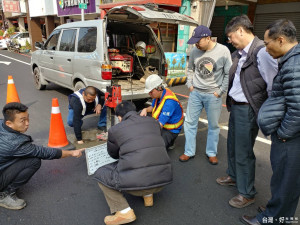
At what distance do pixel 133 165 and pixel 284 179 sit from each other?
122 cm

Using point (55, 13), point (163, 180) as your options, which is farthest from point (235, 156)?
point (55, 13)

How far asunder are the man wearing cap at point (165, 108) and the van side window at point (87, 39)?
2.12 m

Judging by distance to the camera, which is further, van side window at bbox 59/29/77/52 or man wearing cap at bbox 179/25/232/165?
van side window at bbox 59/29/77/52

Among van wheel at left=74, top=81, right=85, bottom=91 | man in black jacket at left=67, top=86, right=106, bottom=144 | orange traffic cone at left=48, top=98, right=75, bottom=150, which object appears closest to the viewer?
orange traffic cone at left=48, top=98, right=75, bottom=150

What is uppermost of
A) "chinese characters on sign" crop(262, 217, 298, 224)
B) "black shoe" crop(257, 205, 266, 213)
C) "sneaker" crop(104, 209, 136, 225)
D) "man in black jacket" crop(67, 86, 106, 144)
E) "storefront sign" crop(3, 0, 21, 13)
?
"storefront sign" crop(3, 0, 21, 13)

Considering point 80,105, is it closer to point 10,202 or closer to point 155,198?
point 10,202

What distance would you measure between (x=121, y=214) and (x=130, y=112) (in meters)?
0.94

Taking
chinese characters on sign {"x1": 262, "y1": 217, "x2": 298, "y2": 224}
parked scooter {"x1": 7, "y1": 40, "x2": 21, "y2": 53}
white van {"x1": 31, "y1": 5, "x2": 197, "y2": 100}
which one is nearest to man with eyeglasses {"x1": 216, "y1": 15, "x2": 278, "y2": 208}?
chinese characters on sign {"x1": 262, "y1": 217, "x2": 298, "y2": 224}

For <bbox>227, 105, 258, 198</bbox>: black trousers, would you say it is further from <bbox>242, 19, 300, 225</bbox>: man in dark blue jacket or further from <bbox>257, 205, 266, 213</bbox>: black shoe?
<bbox>242, 19, 300, 225</bbox>: man in dark blue jacket

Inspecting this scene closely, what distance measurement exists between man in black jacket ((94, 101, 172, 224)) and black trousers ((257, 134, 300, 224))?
887mm

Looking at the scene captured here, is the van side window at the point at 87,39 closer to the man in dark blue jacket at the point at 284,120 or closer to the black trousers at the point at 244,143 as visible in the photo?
the black trousers at the point at 244,143

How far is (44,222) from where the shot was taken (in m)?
2.24

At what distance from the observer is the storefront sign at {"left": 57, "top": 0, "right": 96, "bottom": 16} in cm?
Result: 1568

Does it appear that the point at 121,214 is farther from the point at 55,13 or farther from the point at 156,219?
the point at 55,13
